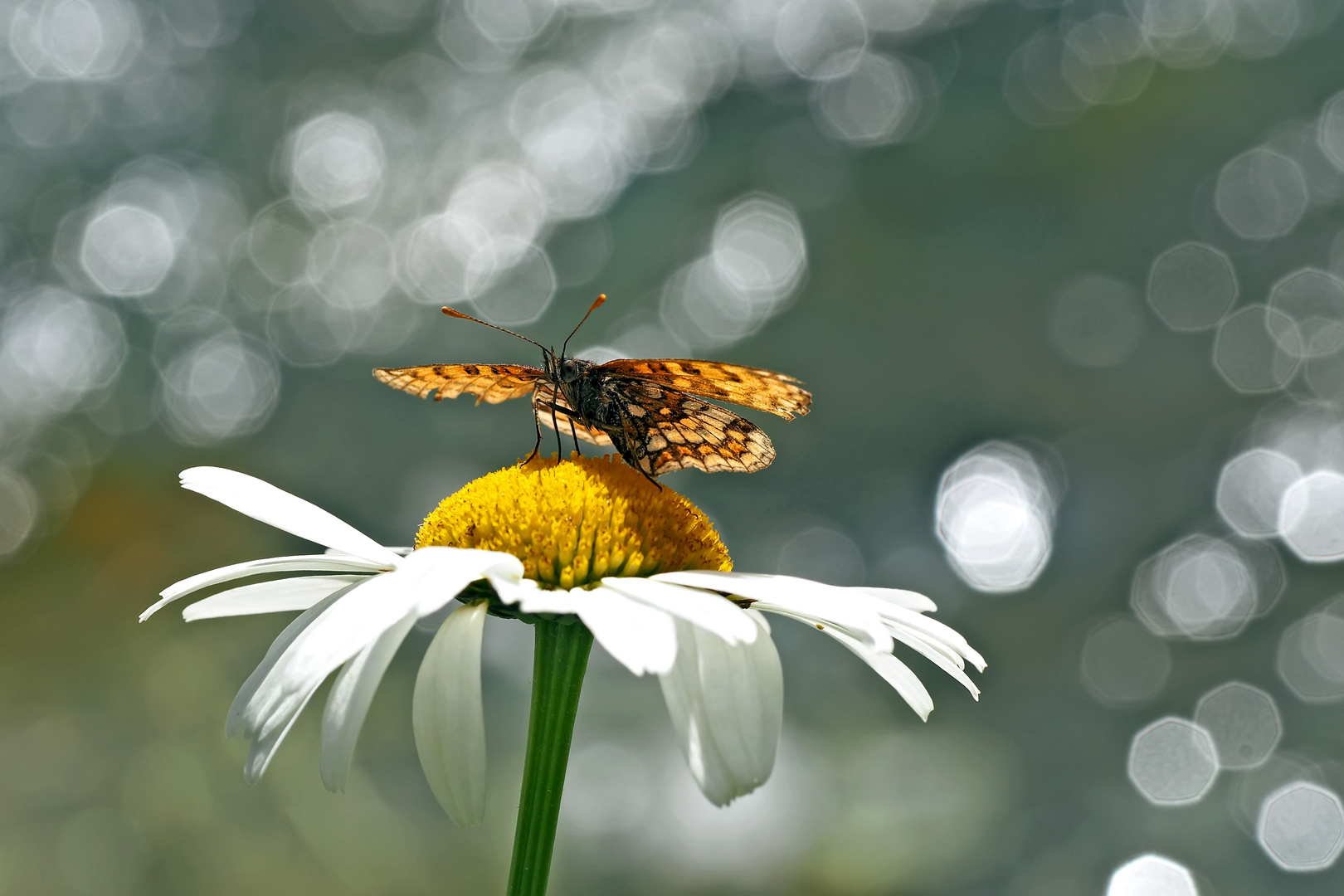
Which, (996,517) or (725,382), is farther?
(996,517)

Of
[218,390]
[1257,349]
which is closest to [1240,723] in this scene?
[1257,349]

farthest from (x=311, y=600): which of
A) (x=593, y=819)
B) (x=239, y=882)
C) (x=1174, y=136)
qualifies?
(x=1174, y=136)

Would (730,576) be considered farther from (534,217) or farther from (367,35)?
(367,35)

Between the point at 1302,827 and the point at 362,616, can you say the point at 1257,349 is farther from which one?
the point at 362,616

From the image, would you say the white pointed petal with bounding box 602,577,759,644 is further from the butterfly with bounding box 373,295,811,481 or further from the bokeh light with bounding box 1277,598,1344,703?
the bokeh light with bounding box 1277,598,1344,703

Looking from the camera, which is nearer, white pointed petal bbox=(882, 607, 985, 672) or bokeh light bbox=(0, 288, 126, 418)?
white pointed petal bbox=(882, 607, 985, 672)

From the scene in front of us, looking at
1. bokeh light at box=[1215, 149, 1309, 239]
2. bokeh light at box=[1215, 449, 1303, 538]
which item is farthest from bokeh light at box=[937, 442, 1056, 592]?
bokeh light at box=[1215, 149, 1309, 239]

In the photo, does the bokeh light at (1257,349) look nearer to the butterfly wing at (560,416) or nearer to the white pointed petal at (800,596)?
the butterfly wing at (560,416)
